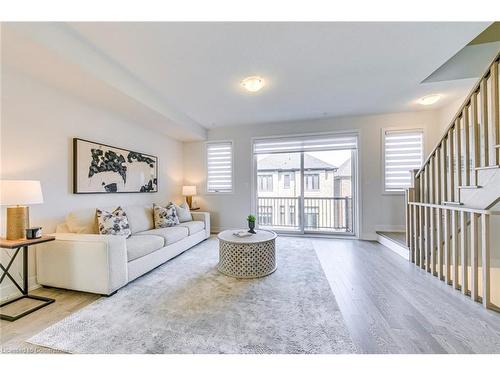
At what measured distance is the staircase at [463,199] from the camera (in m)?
2.00

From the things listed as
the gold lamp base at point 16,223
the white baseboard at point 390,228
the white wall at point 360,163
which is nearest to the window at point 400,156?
the white wall at point 360,163

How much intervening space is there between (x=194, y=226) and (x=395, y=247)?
3.62 metres

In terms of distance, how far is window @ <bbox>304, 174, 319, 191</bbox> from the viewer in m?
5.04

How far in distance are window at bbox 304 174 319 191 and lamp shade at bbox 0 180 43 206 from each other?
179 inches

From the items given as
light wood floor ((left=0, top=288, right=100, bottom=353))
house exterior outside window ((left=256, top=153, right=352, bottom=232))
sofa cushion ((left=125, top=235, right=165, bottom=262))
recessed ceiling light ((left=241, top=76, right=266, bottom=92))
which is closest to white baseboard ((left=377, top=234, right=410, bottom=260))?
house exterior outside window ((left=256, top=153, right=352, bottom=232))

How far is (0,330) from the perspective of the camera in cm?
165

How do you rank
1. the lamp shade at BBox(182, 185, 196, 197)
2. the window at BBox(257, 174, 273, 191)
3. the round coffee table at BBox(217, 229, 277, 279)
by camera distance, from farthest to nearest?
the window at BBox(257, 174, 273, 191), the lamp shade at BBox(182, 185, 196, 197), the round coffee table at BBox(217, 229, 277, 279)

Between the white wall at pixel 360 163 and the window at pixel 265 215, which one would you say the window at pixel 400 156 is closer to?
the white wall at pixel 360 163

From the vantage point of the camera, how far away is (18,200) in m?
1.90

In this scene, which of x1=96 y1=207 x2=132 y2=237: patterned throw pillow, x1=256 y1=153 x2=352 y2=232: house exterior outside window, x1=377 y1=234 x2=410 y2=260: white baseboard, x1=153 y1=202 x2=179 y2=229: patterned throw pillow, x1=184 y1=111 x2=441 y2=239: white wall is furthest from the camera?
x1=256 y1=153 x2=352 y2=232: house exterior outside window

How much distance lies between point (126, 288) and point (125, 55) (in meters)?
2.60

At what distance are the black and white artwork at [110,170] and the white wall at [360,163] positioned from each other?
128 centimetres

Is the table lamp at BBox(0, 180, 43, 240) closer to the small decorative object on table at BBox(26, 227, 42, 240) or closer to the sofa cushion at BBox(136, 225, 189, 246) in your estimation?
the small decorative object on table at BBox(26, 227, 42, 240)
